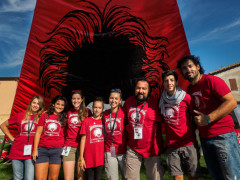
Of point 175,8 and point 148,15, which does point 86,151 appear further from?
point 175,8

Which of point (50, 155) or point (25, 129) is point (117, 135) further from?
point (25, 129)

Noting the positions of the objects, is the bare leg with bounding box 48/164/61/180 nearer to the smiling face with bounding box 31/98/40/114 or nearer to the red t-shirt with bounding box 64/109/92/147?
the red t-shirt with bounding box 64/109/92/147

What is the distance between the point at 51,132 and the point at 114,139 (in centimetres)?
101

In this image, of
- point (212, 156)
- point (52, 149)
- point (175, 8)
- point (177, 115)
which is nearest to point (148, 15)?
point (175, 8)

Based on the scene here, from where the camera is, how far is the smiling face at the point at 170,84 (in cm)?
191

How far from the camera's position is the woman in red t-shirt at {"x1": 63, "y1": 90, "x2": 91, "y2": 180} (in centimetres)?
228

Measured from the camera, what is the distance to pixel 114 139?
2.12 meters

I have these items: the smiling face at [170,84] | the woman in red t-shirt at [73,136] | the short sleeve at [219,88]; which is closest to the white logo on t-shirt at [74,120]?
the woman in red t-shirt at [73,136]

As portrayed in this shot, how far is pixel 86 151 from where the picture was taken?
2166 millimetres

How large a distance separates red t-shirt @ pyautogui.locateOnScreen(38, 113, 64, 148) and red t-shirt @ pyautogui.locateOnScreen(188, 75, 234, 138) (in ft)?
6.50

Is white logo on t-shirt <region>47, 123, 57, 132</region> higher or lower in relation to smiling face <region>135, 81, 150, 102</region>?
lower

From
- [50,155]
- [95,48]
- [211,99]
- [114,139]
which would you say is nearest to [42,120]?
[50,155]

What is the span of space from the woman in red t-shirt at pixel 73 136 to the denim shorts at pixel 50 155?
0.11m

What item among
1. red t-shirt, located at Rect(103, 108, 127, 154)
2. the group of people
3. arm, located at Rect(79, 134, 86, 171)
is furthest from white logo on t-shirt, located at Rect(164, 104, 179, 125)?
arm, located at Rect(79, 134, 86, 171)
